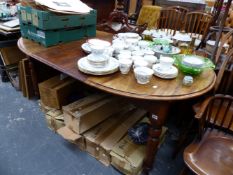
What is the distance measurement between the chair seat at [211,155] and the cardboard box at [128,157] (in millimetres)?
383

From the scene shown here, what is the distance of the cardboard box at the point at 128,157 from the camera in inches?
53.9

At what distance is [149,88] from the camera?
109 centimetres

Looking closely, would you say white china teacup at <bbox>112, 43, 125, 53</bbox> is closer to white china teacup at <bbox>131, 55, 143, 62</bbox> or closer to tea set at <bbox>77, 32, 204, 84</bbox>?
tea set at <bbox>77, 32, 204, 84</bbox>

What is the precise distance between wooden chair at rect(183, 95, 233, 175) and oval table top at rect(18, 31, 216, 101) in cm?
12

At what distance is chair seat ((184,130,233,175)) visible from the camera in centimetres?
103

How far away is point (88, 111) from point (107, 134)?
23cm

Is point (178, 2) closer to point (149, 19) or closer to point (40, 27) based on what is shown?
point (149, 19)

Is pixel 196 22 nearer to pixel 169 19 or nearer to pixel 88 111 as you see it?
pixel 169 19

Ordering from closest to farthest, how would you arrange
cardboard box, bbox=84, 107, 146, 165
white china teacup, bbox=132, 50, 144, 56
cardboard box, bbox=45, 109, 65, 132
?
white china teacup, bbox=132, 50, 144, 56 < cardboard box, bbox=84, 107, 146, 165 < cardboard box, bbox=45, 109, 65, 132

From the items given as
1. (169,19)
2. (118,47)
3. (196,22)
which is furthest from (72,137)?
(196,22)

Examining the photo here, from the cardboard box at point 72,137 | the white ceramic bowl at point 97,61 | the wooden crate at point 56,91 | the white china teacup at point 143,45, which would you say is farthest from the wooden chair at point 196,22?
the cardboard box at point 72,137

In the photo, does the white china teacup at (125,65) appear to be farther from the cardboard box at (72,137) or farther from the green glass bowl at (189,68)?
the cardboard box at (72,137)

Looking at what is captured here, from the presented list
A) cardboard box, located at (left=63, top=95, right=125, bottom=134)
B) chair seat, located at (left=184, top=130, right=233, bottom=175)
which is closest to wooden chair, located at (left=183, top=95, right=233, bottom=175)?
chair seat, located at (left=184, top=130, right=233, bottom=175)

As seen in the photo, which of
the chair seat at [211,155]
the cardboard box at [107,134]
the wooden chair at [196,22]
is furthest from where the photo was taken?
the wooden chair at [196,22]
